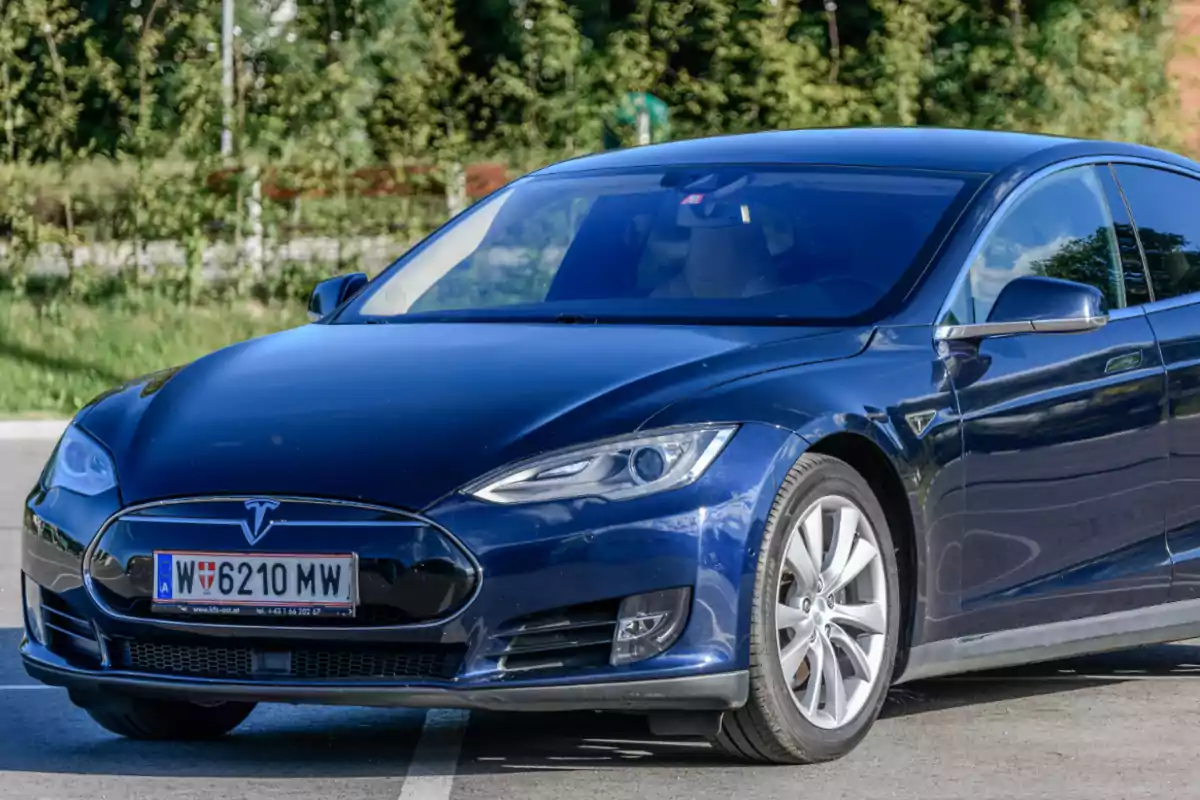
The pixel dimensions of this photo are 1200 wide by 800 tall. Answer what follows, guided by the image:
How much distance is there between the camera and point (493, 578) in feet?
18.4

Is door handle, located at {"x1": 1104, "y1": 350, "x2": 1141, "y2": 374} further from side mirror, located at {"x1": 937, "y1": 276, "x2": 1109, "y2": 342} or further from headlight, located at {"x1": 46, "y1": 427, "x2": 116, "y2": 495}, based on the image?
headlight, located at {"x1": 46, "y1": 427, "x2": 116, "y2": 495}

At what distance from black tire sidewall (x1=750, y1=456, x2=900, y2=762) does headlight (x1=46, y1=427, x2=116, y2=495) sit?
5.02 ft

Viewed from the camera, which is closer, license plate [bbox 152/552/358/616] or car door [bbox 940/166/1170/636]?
license plate [bbox 152/552/358/616]

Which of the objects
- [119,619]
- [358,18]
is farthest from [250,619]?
[358,18]

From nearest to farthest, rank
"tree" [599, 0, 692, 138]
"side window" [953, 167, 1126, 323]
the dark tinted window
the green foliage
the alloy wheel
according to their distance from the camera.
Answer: the alloy wheel
"side window" [953, 167, 1126, 323]
the dark tinted window
the green foliage
"tree" [599, 0, 692, 138]

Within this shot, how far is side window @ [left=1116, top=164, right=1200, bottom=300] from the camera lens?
7.48 m

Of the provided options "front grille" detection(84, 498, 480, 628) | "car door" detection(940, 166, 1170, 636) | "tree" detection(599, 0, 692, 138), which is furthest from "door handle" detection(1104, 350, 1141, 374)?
"tree" detection(599, 0, 692, 138)

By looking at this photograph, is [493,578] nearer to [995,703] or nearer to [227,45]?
[995,703]

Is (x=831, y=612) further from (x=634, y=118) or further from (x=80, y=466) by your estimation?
(x=634, y=118)

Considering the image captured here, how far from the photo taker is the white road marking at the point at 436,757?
5855 mm

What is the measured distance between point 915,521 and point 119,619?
1.88 m

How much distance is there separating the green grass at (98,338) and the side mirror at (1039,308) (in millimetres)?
11843

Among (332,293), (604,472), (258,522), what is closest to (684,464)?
(604,472)

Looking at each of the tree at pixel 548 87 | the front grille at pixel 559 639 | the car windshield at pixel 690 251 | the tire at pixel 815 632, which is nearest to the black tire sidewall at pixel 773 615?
the tire at pixel 815 632
